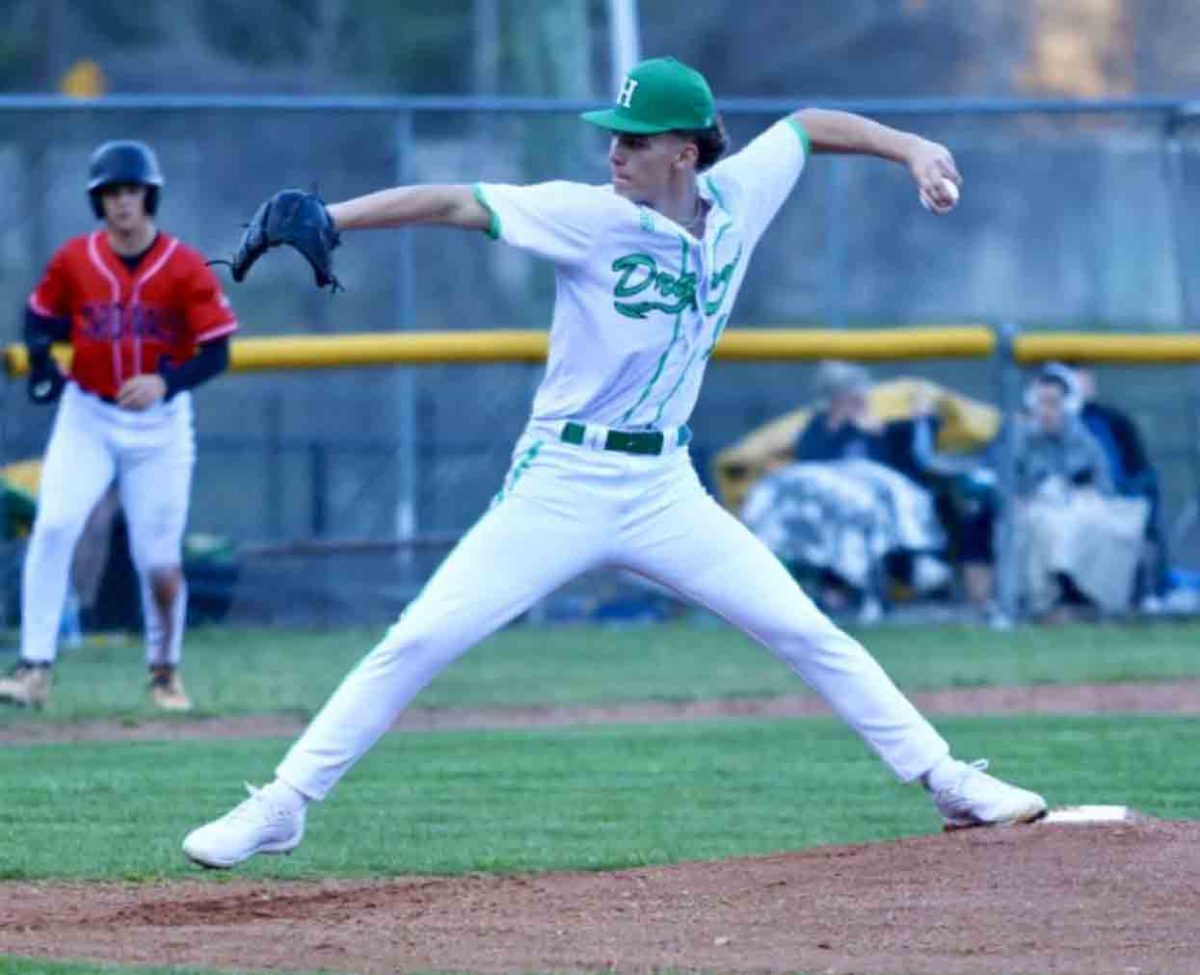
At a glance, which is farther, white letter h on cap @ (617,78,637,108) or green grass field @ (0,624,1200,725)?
green grass field @ (0,624,1200,725)

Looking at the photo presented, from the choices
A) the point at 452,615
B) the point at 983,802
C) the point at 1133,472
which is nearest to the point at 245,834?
the point at 452,615

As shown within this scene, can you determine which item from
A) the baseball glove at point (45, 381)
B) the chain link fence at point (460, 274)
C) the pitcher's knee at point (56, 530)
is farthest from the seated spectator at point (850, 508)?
the pitcher's knee at point (56, 530)

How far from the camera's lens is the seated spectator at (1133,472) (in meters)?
14.9

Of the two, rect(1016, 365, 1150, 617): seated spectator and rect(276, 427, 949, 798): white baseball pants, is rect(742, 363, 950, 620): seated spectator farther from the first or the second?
rect(276, 427, 949, 798): white baseball pants

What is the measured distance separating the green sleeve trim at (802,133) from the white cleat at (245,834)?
6.73 ft

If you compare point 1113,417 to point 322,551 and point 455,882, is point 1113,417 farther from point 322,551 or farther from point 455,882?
point 455,882

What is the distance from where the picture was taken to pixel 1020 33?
36594 mm

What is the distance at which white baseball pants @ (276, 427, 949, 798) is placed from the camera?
6.27m

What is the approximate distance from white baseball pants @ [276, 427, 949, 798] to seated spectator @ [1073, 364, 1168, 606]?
8613 millimetres

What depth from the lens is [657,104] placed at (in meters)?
6.39


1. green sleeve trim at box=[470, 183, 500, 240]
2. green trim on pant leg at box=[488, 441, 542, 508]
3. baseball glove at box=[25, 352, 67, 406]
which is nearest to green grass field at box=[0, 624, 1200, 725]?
baseball glove at box=[25, 352, 67, 406]

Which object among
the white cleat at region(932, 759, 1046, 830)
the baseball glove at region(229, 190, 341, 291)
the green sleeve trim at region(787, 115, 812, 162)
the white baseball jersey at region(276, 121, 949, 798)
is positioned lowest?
the white cleat at region(932, 759, 1046, 830)

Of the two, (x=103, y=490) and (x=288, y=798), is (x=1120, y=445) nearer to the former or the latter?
(x=103, y=490)

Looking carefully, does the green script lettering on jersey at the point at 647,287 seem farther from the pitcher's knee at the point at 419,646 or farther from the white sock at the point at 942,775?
the white sock at the point at 942,775
